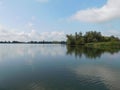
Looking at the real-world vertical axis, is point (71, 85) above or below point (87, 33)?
below

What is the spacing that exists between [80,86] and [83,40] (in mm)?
170664

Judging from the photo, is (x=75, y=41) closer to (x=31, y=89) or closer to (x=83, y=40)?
(x=83, y=40)

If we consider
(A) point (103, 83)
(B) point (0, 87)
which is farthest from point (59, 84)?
(B) point (0, 87)

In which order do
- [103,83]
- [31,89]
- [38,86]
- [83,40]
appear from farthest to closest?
[83,40]
[103,83]
[38,86]
[31,89]

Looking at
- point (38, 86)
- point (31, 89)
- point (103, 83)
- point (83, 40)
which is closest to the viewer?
point (31, 89)

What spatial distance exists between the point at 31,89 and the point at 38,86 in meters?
1.90

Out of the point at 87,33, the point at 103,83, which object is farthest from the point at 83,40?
the point at 103,83

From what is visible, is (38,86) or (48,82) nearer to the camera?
(38,86)

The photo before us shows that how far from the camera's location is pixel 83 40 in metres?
193

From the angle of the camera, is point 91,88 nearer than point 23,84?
Yes

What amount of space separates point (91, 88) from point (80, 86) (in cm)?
169

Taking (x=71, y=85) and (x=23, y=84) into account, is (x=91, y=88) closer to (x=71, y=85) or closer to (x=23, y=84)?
(x=71, y=85)

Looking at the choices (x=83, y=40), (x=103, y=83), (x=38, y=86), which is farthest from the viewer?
(x=83, y=40)

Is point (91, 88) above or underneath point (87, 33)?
underneath
